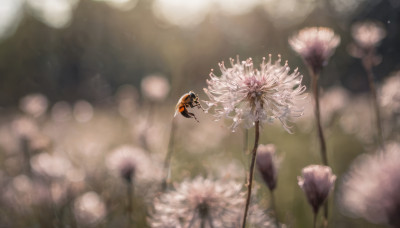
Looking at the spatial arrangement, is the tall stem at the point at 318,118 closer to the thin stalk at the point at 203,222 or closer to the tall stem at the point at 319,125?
the tall stem at the point at 319,125

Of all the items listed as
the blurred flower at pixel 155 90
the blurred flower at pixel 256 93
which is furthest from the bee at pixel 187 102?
the blurred flower at pixel 155 90

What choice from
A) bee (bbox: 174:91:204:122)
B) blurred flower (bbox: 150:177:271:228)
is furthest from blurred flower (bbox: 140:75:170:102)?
blurred flower (bbox: 150:177:271:228)

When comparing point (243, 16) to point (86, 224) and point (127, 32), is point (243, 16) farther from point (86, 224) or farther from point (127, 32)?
point (86, 224)

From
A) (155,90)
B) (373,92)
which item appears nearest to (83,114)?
(155,90)

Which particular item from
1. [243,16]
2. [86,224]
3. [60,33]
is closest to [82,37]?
[60,33]

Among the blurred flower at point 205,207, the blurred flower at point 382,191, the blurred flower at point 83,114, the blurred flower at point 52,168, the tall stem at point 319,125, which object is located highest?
→ the blurred flower at point 83,114

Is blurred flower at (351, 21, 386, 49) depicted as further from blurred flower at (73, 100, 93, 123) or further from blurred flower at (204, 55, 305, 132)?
blurred flower at (73, 100, 93, 123)
